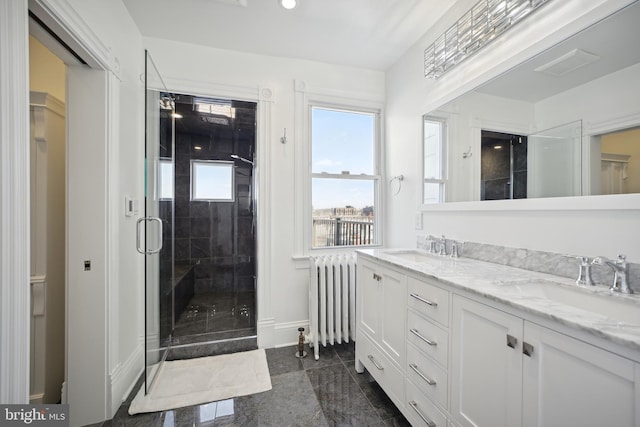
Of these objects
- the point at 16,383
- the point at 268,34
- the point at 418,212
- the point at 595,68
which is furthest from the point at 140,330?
the point at 595,68

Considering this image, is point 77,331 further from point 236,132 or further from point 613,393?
point 613,393

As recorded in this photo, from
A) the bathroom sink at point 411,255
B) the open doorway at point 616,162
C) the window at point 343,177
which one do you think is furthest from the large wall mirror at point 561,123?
the window at point 343,177

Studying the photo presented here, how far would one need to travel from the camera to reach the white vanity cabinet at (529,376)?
65cm

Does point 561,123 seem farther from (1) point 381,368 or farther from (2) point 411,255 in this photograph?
(1) point 381,368

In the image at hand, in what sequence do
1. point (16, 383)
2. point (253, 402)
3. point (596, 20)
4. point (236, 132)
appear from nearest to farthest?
point (16, 383) → point (596, 20) → point (253, 402) → point (236, 132)

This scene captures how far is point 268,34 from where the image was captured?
2.10 m

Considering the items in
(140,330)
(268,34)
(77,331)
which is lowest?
(140,330)

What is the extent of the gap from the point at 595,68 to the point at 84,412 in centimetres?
317

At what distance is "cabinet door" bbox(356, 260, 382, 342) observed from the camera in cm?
174

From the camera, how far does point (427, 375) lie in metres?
1.26

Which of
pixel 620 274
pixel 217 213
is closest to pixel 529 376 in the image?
pixel 620 274

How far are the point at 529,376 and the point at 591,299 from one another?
435 mm

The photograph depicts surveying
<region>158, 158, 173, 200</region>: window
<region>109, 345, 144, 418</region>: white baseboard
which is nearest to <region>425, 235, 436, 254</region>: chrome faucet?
<region>158, 158, 173, 200</region>: window

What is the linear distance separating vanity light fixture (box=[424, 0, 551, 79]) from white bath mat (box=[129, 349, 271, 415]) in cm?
264
